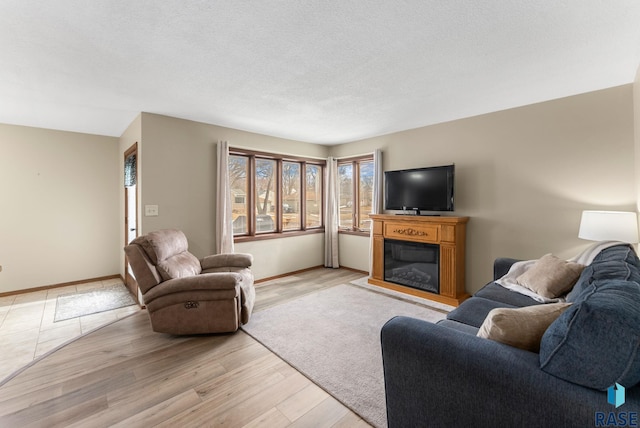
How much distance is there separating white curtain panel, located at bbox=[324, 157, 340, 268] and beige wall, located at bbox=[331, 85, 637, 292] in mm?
1783

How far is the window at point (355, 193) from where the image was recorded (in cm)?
525

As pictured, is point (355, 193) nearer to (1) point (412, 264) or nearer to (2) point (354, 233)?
(2) point (354, 233)

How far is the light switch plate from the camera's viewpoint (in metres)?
3.45

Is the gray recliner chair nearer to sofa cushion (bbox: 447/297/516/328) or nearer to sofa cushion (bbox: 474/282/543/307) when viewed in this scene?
sofa cushion (bbox: 447/297/516/328)

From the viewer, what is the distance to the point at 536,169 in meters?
3.28

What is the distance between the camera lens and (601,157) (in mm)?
2881

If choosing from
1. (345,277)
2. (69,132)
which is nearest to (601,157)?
(345,277)

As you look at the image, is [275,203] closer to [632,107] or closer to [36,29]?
[36,29]

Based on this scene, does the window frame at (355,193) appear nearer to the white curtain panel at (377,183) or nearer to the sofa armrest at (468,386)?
the white curtain panel at (377,183)

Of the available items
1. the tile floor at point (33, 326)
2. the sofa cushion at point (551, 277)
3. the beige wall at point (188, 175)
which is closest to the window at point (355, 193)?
the beige wall at point (188, 175)

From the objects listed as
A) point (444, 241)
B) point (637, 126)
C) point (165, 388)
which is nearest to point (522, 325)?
point (165, 388)

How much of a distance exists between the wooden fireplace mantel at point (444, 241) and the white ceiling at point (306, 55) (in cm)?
149

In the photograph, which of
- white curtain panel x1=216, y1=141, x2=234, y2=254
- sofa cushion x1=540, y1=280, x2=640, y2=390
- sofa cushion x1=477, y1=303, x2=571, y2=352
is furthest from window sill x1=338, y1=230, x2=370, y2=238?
sofa cushion x1=540, y1=280, x2=640, y2=390

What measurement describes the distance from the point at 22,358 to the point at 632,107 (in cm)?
615
